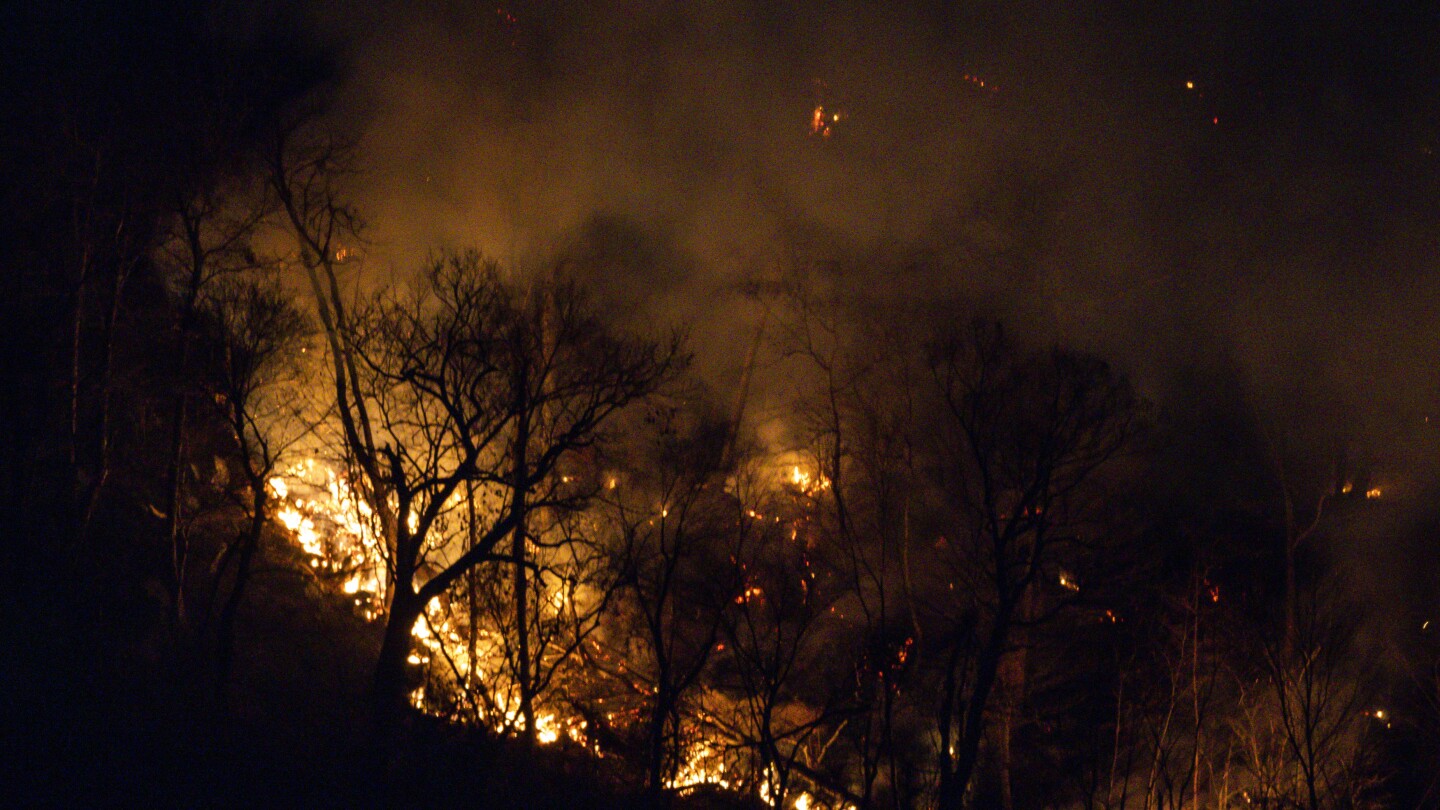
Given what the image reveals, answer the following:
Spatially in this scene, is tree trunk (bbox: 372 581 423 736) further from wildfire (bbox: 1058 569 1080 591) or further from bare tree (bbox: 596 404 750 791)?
wildfire (bbox: 1058 569 1080 591)

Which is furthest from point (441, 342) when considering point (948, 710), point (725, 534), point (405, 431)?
point (948, 710)

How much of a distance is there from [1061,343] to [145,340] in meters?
16.0

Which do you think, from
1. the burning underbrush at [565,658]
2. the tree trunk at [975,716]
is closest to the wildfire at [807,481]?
the burning underbrush at [565,658]

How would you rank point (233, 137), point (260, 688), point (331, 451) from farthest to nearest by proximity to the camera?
point (331, 451)
point (233, 137)
point (260, 688)

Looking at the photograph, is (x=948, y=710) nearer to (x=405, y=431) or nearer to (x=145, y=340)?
(x=405, y=431)

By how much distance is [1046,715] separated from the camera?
15.9 metres

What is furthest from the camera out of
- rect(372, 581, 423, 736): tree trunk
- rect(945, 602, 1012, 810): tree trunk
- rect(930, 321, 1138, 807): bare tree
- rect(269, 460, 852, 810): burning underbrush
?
rect(930, 321, 1138, 807): bare tree

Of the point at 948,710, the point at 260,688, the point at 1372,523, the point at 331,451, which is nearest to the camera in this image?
the point at 948,710

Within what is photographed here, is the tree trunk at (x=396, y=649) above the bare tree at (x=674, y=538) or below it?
below

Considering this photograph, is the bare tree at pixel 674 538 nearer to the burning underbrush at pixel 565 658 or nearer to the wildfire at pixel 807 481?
the burning underbrush at pixel 565 658

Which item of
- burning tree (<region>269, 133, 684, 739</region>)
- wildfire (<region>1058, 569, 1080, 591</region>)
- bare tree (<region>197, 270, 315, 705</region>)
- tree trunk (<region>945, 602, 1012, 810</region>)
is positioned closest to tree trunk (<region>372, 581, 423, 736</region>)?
burning tree (<region>269, 133, 684, 739</region>)

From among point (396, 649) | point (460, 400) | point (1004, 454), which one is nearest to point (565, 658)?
point (396, 649)

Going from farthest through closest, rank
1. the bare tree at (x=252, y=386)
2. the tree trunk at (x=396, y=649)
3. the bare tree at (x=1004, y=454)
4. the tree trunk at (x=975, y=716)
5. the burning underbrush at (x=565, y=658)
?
1. the bare tree at (x=1004, y=454)
2. the burning underbrush at (x=565, y=658)
3. the tree trunk at (x=396, y=649)
4. the bare tree at (x=252, y=386)
5. the tree trunk at (x=975, y=716)

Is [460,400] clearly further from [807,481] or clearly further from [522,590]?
[807,481]
